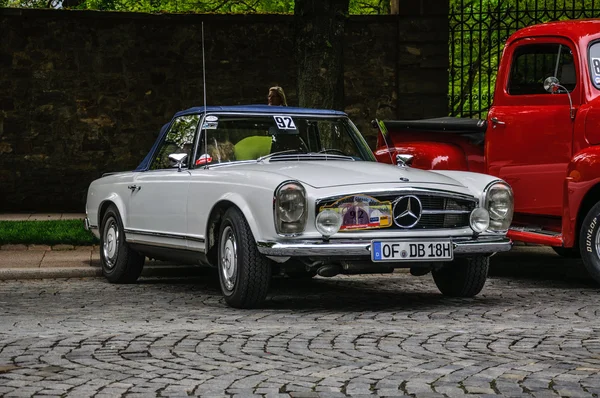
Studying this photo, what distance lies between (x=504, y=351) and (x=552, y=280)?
179 inches

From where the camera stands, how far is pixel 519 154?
10.5 m

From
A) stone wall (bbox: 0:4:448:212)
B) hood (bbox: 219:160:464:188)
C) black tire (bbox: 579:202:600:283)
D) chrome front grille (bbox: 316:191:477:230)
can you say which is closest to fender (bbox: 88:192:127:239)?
hood (bbox: 219:160:464:188)

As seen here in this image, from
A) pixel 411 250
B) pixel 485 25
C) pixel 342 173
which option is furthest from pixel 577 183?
pixel 485 25

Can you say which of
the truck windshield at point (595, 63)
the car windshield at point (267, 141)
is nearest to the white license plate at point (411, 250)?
the car windshield at point (267, 141)

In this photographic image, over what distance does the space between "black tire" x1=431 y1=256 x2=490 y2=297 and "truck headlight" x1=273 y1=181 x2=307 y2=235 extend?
5.18 ft

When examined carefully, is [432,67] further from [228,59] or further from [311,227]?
[311,227]

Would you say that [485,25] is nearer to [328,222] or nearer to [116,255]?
[116,255]

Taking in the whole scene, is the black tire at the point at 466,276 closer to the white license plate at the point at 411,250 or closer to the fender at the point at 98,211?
the white license plate at the point at 411,250

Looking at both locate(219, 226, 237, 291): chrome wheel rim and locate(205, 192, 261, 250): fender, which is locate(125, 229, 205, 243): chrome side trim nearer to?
locate(219, 226, 237, 291): chrome wheel rim

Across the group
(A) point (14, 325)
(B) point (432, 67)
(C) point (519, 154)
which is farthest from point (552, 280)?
(B) point (432, 67)

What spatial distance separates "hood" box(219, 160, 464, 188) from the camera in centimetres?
841

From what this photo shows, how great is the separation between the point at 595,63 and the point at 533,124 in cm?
72

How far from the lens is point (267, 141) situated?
9.55 m

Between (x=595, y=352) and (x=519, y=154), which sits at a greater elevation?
(x=519, y=154)
